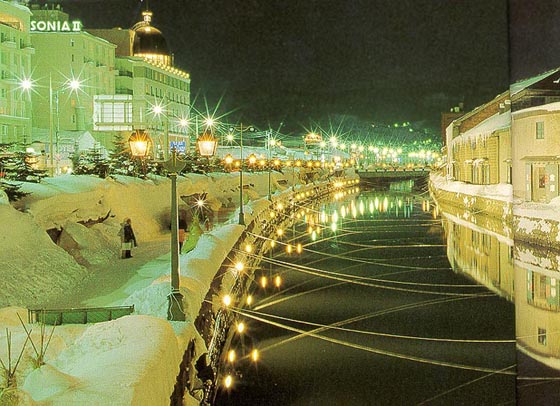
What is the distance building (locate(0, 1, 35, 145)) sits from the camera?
3344cm

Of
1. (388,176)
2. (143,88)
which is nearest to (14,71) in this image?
(143,88)

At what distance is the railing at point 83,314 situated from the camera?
23.8ft

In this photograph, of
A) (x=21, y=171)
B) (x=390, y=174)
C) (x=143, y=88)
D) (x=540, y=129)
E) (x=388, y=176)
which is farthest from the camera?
(x=390, y=174)

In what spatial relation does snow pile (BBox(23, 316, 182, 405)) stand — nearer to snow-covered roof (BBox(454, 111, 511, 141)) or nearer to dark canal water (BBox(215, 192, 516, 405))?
dark canal water (BBox(215, 192, 516, 405))

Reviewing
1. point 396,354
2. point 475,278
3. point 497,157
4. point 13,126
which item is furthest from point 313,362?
point 13,126

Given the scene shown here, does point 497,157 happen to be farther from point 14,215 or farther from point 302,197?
point 14,215

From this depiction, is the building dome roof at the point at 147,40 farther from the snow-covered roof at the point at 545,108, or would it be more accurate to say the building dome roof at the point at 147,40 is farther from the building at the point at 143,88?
the snow-covered roof at the point at 545,108

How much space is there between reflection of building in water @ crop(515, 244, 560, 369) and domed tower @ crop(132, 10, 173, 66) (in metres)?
42.4

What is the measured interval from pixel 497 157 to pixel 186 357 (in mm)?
22967

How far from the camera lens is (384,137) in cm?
16375

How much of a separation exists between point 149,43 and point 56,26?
14.9 metres

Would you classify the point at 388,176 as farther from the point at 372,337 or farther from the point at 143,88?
the point at 372,337

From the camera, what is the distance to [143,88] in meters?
48.7

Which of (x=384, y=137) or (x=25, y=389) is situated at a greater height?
(x=384, y=137)
